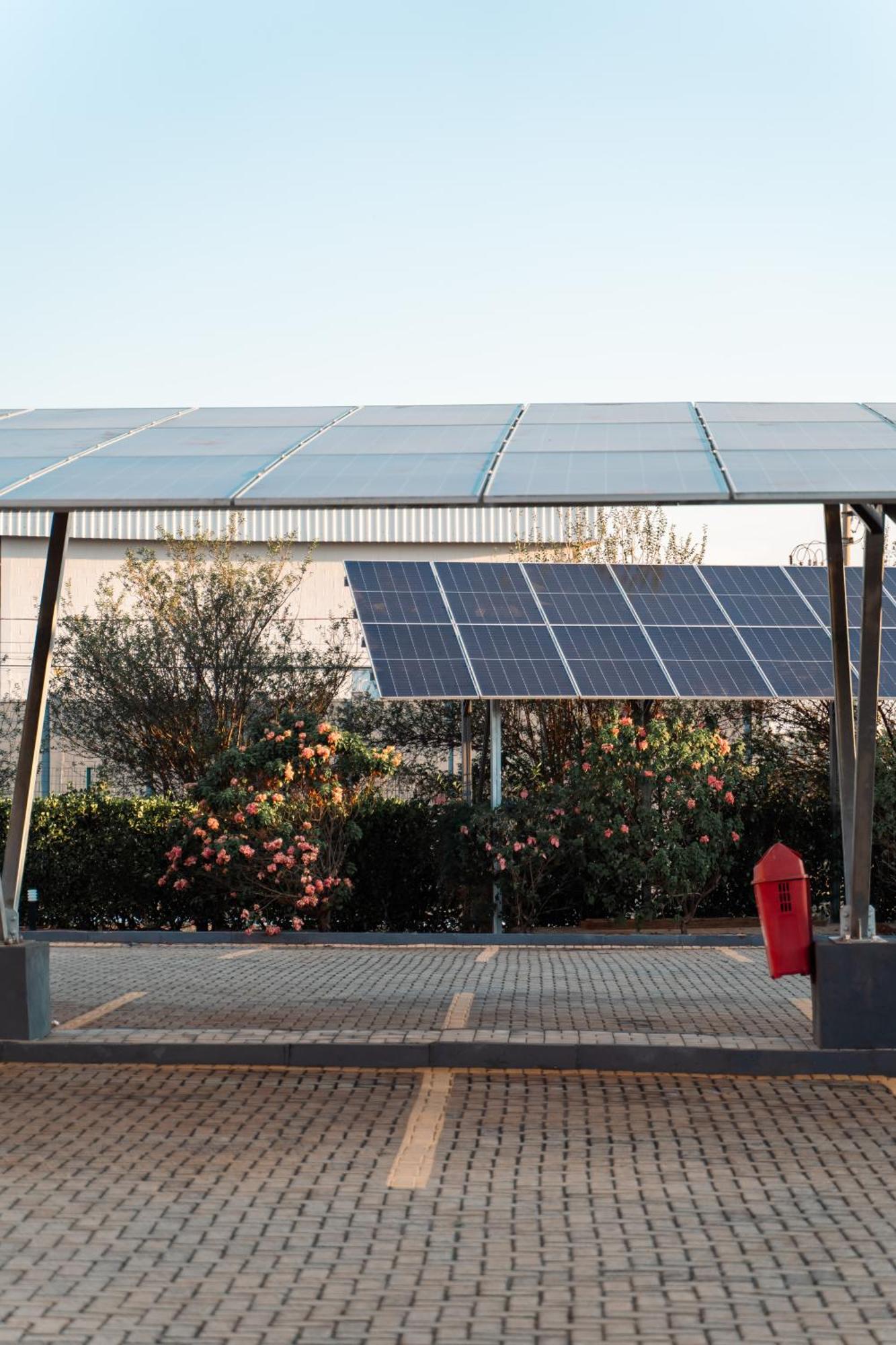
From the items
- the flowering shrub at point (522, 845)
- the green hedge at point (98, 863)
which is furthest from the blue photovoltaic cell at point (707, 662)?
the green hedge at point (98, 863)

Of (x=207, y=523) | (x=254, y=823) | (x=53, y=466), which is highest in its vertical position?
(x=207, y=523)

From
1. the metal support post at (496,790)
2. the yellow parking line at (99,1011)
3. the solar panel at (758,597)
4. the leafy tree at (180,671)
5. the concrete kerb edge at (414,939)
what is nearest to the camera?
the yellow parking line at (99,1011)

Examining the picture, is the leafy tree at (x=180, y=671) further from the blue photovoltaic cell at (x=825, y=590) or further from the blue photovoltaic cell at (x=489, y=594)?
the blue photovoltaic cell at (x=825, y=590)

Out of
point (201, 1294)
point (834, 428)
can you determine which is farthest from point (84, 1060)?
point (834, 428)

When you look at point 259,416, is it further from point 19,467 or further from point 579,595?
point 579,595

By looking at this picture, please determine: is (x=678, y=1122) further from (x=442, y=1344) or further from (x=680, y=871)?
(x=680, y=871)

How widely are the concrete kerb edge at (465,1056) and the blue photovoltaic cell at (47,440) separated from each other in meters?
4.03

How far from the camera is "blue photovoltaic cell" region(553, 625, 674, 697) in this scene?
18656 mm

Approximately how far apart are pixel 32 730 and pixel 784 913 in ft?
Answer: 16.7

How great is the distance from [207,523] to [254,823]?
14.1m

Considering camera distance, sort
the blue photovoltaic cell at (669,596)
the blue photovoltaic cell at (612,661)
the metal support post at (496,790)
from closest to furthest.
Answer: the metal support post at (496,790)
the blue photovoltaic cell at (612,661)
the blue photovoltaic cell at (669,596)

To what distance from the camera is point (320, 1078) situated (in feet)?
30.8

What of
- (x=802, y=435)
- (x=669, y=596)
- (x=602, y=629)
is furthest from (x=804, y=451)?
(x=669, y=596)

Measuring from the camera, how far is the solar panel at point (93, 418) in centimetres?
1317
